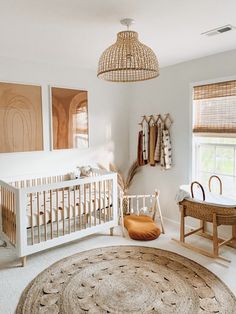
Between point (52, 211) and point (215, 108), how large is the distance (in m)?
2.32

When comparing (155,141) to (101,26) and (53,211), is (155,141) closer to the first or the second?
(53,211)

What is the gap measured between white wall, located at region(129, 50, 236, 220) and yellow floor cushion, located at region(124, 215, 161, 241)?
578 millimetres

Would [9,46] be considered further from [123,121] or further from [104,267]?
[104,267]

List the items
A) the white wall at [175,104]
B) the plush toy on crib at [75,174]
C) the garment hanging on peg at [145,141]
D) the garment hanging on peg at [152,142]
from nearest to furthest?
1. the white wall at [175,104]
2. the plush toy on crib at [75,174]
3. the garment hanging on peg at [152,142]
4. the garment hanging on peg at [145,141]

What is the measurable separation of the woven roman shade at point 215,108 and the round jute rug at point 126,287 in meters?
1.63

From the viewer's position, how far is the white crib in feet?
9.27

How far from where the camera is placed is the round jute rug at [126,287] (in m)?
2.18

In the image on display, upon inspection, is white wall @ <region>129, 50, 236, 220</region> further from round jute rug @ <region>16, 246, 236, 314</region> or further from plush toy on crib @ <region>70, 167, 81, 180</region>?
round jute rug @ <region>16, 246, 236, 314</region>

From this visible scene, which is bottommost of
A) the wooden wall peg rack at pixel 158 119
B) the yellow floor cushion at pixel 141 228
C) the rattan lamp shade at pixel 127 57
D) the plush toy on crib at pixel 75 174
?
the yellow floor cushion at pixel 141 228

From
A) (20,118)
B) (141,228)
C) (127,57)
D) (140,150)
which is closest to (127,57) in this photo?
(127,57)

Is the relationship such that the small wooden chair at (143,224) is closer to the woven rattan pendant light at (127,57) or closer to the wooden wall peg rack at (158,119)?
the wooden wall peg rack at (158,119)

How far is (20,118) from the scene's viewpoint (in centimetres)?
357

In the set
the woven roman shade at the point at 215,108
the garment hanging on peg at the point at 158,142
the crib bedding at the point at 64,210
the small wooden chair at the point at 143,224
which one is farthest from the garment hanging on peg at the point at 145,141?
the crib bedding at the point at 64,210

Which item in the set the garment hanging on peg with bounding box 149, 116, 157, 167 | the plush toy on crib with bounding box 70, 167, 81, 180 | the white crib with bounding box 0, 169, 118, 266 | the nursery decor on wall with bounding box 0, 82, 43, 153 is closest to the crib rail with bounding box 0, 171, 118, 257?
the white crib with bounding box 0, 169, 118, 266
